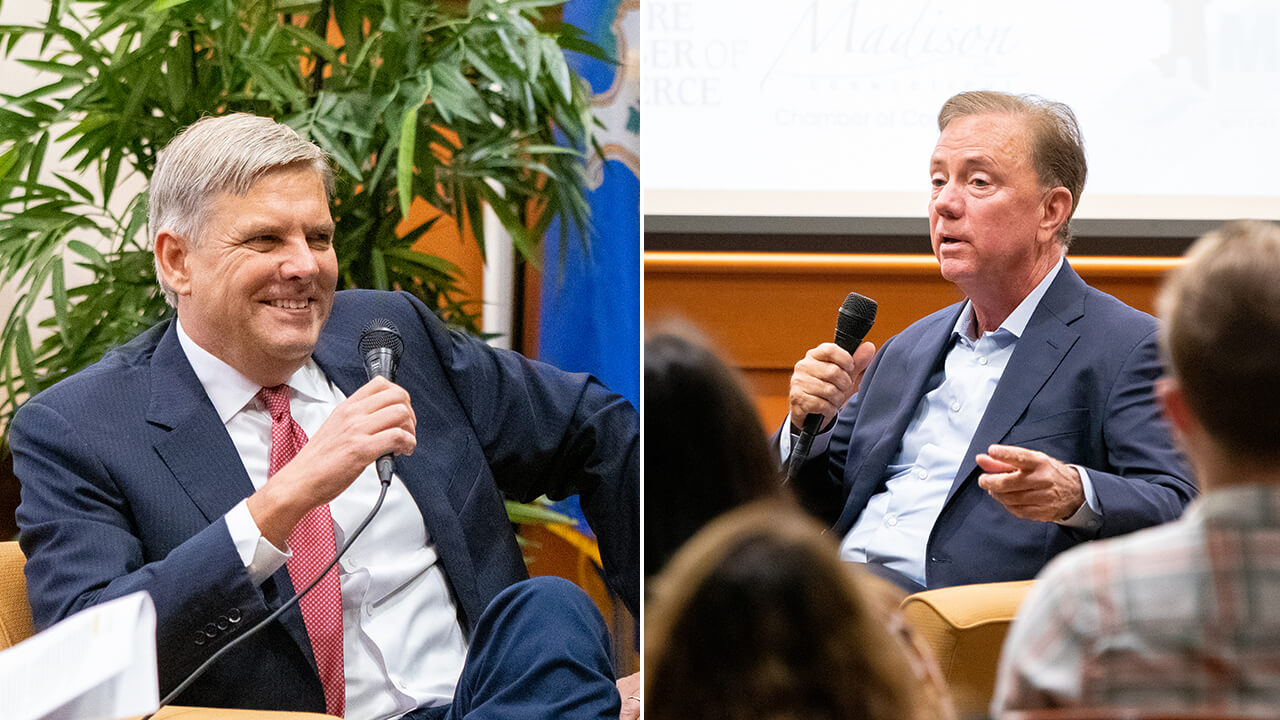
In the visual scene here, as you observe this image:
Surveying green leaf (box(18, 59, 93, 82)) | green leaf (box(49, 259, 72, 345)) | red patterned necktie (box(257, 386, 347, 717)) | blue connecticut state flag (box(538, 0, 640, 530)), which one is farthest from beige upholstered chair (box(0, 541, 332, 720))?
green leaf (box(18, 59, 93, 82))

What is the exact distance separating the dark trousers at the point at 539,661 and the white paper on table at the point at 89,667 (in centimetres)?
49

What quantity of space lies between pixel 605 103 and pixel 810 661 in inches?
40.6

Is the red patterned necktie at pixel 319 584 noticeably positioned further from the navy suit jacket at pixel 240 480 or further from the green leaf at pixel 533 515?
the green leaf at pixel 533 515

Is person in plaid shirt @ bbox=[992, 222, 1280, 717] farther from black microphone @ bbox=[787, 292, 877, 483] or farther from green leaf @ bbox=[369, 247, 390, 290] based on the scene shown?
green leaf @ bbox=[369, 247, 390, 290]

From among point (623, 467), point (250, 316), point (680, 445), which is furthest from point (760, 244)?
point (250, 316)

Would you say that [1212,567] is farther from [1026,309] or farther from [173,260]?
[173,260]

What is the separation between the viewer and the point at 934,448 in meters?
1.28

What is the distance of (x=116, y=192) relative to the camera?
3.33 m

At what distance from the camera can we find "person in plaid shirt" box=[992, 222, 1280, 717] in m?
0.83

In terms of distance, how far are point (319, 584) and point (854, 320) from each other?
36.4 inches

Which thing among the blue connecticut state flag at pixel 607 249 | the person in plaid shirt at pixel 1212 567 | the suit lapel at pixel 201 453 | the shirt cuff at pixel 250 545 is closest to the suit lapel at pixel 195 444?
the suit lapel at pixel 201 453

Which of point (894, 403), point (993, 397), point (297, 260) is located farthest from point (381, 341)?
point (993, 397)

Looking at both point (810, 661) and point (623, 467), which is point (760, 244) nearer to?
point (810, 661)

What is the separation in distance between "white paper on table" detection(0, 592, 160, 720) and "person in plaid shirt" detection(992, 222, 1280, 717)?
0.85 m
